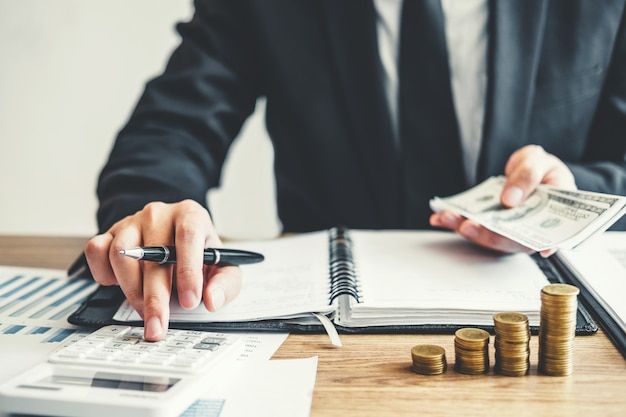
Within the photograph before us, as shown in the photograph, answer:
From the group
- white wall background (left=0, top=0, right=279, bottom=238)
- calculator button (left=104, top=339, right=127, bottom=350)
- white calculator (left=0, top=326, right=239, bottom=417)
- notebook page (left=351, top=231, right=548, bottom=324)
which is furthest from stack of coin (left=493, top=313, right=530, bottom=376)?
white wall background (left=0, top=0, right=279, bottom=238)

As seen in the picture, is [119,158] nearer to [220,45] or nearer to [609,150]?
[220,45]

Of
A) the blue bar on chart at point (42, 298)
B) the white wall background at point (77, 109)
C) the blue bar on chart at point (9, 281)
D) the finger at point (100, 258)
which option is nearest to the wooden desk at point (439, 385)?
the finger at point (100, 258)

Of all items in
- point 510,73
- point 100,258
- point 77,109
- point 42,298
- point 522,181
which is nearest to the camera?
point 100,258

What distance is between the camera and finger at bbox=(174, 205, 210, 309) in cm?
77

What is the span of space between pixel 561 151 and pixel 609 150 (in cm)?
8

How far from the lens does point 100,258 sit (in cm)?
82

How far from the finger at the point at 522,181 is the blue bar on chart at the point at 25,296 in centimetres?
64

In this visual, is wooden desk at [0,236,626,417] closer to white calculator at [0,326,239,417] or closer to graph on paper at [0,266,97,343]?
white calculator at [0,326,239,417]

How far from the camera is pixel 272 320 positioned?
2.61 feet

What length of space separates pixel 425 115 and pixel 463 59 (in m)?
0.12

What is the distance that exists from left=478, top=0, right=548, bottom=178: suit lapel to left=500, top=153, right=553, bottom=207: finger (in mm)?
240

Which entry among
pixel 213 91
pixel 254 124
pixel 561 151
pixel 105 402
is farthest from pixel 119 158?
pixel 254 124

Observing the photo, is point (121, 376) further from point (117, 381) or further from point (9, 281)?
point (9, 281)


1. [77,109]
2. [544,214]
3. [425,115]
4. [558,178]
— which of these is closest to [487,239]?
[544,214]
